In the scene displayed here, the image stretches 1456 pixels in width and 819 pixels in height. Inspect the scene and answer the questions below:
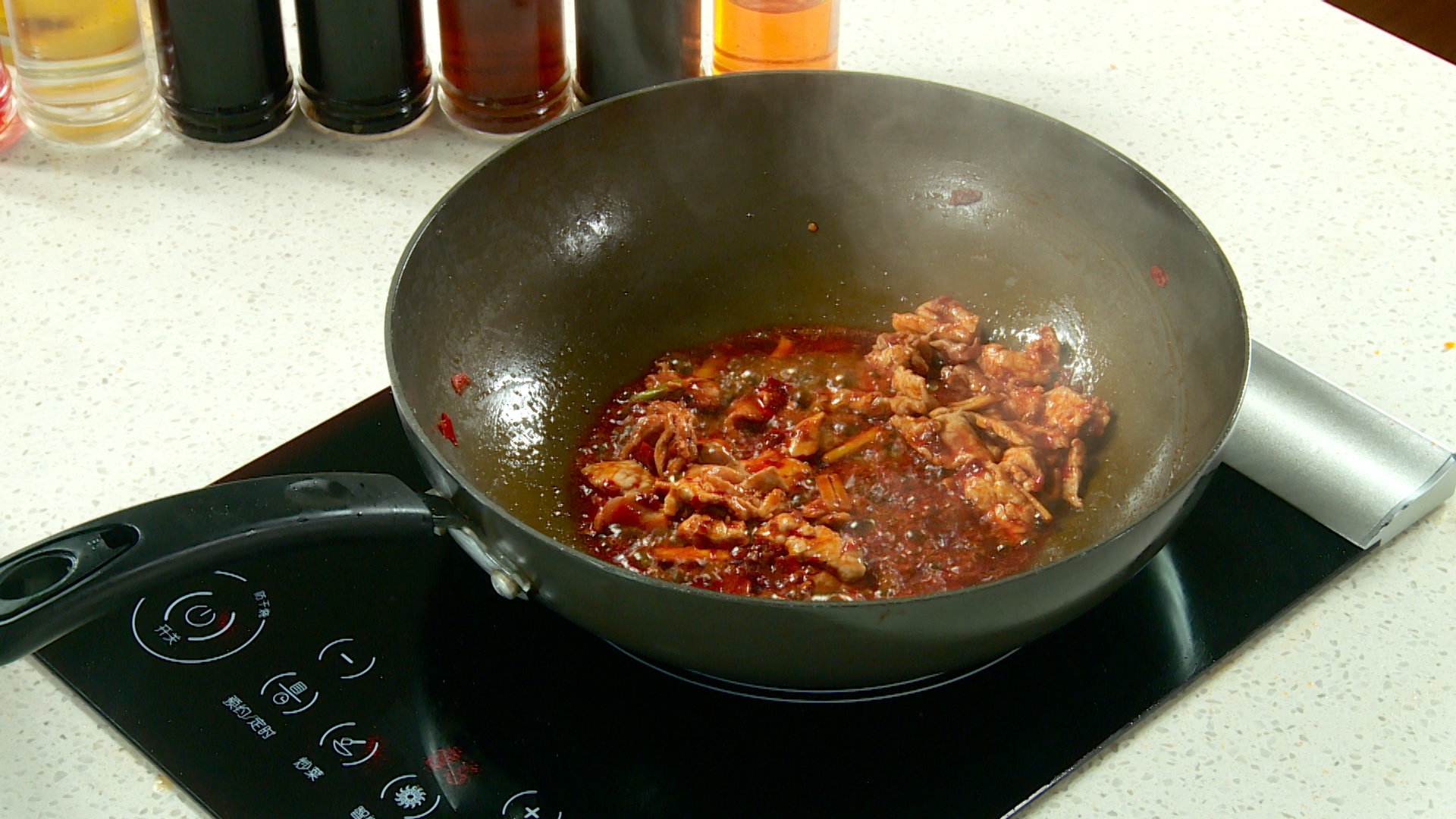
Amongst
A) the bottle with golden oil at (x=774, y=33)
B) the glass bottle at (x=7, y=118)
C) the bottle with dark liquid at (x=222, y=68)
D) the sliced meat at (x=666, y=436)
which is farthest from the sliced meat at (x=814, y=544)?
the glass bottle at (x=7, y=118)

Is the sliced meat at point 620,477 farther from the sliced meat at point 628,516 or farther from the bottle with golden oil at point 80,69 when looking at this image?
the bottle with golden oil at point 80,69

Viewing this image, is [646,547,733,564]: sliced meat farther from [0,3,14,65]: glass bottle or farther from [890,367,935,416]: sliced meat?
[0,3,14,65]: glass bottle

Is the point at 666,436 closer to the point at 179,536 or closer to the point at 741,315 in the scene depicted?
the point at 741,315

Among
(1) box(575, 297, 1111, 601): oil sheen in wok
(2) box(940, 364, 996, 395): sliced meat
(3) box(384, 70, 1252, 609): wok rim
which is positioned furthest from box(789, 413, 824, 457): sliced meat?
(3) box(384, 70, 1252, 609): wok rim

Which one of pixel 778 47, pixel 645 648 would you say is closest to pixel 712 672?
pixel 645 648

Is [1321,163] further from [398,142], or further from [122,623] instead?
[122,623]
